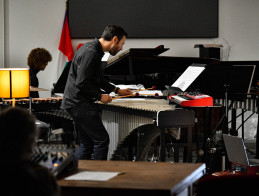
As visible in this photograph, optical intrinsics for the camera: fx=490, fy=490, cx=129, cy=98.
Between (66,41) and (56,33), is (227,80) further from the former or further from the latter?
(56,33)

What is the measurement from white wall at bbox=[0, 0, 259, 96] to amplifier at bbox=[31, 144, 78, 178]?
22.0ft

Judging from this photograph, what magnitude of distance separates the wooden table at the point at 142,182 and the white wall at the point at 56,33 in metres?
6.61

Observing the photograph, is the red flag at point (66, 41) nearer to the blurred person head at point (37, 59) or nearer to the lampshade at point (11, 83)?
the blurred person head at point (37, 59)

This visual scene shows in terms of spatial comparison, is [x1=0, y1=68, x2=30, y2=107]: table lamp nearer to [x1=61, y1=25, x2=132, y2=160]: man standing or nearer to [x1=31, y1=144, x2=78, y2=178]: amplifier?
[x1=61, y1=25, x2=132, y2=160]: man standing

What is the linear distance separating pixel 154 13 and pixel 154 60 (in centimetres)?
258

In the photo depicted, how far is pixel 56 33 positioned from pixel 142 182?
23.7ft

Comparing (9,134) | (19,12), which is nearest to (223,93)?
(9,134)

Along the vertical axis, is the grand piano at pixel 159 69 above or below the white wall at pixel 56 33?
below

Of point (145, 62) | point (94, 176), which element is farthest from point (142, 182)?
point (145, 62)

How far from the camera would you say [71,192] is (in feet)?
6.01

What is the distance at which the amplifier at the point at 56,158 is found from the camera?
192 cm

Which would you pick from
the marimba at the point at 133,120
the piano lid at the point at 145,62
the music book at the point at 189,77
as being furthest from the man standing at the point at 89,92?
the piano lid at the point at 145,62

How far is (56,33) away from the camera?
345 inches

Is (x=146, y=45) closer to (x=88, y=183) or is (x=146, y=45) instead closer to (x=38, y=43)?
(x=38, y=43)
